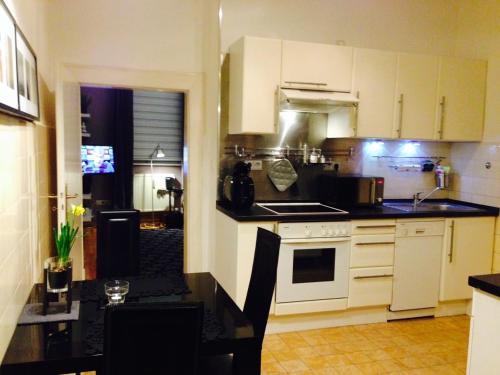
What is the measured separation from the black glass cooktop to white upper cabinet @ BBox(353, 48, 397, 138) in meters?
0.68

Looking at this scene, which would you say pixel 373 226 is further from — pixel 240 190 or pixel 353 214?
pixel 240 190

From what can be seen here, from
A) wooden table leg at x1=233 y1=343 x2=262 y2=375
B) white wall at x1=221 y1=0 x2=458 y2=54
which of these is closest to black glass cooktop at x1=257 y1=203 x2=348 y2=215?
white wall at x1=221 y1=0 x2=458 y2=54

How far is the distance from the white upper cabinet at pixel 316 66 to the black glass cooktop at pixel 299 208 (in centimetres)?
99

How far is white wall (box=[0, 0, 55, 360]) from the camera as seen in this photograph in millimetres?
1387

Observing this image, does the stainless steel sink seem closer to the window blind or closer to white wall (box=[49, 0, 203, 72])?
white wall (box=[49, 0, 203, 72])

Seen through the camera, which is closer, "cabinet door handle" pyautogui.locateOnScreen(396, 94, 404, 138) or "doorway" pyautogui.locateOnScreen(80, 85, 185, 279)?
"cabinet door handle" pyautogui.locateOnScreen(396, 94, 404, 138)

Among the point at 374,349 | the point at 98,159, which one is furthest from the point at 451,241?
the point at 98,159

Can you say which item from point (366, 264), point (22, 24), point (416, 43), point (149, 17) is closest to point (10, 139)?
point (22, 24)

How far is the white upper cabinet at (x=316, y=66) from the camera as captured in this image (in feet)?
11.1

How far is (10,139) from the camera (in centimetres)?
153

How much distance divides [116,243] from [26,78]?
1136 mm

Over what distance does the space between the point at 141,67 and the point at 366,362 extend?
2.84 m

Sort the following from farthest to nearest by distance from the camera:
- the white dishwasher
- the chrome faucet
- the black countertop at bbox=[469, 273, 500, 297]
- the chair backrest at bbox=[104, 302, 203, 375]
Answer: the chrome faucet < the white dishwasher < the black countertop at bbox=[469, 273, 500, 297] < the chair backrest at bbox=[104, 302, 203, 375]

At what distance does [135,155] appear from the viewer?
291 inches
